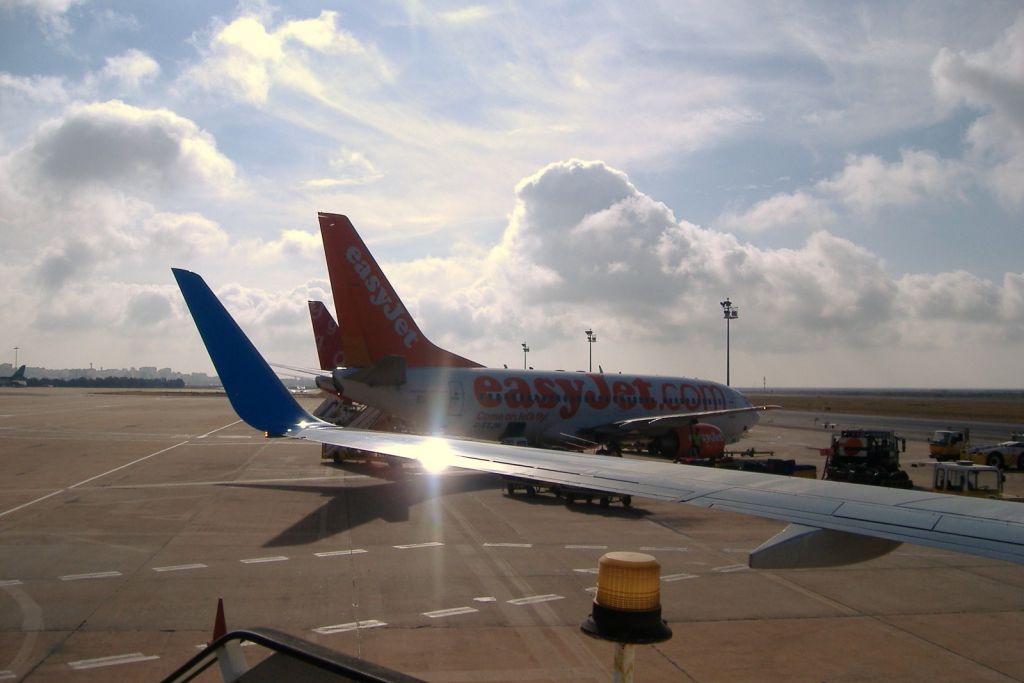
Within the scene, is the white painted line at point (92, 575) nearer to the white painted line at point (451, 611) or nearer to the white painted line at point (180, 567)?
the white painted line at point (180, 567)

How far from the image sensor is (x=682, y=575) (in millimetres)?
11156

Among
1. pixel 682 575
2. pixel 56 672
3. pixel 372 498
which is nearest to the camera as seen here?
pixel 56 672

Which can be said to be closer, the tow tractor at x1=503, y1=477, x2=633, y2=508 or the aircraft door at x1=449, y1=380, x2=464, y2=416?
the tow tractor at x1=503, y1=477, x2=633, y2=508

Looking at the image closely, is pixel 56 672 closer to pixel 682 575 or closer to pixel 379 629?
pixel 379 629

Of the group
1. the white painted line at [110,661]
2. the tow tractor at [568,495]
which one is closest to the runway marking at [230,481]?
the tow tractor at [568,495]

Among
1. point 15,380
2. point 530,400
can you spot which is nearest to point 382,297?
point 530,400

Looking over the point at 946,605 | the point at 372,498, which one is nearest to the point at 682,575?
the point at 946,605

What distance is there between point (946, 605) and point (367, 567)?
8.19 m

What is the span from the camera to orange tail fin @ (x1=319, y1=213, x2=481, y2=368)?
24.2 meters

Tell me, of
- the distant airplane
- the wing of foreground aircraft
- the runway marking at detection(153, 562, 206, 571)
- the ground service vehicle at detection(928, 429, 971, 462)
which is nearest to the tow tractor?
the runway marking at detection(153, 562, 206, 571)

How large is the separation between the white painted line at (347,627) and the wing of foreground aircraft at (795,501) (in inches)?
80.6

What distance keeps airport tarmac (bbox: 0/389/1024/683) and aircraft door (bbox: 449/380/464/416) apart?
25.4 feet

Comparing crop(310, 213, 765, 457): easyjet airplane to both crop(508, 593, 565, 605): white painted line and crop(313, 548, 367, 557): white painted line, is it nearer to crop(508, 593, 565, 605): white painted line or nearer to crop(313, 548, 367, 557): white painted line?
crop(313, 548, 367, 557): white painted line

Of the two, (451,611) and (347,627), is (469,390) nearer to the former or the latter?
(451,611)
